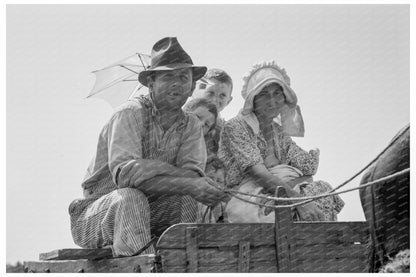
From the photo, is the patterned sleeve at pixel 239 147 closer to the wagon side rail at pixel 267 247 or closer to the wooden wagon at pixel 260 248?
the wooden wagon at pixel 260 248

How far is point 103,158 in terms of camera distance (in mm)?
5254

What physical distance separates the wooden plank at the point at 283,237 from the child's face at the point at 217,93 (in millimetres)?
1756

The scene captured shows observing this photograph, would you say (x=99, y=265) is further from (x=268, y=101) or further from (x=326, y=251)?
(x=268, y=101)

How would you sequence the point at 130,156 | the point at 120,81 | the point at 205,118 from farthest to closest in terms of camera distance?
the point at 120,81 < the point at 205,118 < the point at 130,156

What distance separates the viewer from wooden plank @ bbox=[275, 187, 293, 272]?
4332mm

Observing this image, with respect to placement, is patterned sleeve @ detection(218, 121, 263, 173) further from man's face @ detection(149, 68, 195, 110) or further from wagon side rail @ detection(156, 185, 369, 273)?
wagon side rail @ detection(156, 185, 369, 273)

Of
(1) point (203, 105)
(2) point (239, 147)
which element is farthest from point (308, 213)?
(1) point (203, 105)

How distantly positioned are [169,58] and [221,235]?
147 centimetres

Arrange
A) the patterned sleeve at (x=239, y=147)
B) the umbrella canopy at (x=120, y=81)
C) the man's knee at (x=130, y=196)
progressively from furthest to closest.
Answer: the umbrella canopy at (x=120, y=81) < the patterned sleeve at (x=239, y=147) < the man's knee at (x=130, y=196)

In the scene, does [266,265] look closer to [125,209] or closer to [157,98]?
[125,209]

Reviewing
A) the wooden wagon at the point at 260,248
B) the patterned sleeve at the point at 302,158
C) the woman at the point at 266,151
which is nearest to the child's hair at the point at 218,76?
the woman at the point at 266,151

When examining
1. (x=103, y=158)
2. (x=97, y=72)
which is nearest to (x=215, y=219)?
(x=103, y=158)

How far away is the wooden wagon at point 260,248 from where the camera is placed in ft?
13.7

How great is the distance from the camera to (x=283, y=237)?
4355mm
